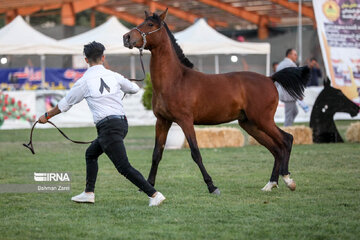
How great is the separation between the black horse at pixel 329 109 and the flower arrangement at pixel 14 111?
9943 mm

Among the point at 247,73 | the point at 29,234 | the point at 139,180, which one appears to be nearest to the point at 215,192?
the point at 139,180

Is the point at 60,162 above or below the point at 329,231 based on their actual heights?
below

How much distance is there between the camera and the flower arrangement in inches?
800

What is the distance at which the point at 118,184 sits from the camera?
28.9 feet

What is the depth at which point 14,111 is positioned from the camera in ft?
67.7

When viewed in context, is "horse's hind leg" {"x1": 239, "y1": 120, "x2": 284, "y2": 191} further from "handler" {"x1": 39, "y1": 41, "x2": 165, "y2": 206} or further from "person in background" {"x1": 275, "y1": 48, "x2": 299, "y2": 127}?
"person in background" {"x1": 275, "y1": 48, "x2": 299, "y2": 127}

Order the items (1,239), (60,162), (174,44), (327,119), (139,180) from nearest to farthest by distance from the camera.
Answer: (1,239) → (139,180) → (174,44) → (60,162) → (327,119)

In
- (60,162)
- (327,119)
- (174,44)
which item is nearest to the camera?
(174,44)

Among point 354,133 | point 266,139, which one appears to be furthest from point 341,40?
point 266,139

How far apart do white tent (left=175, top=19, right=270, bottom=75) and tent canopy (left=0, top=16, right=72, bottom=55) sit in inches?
187

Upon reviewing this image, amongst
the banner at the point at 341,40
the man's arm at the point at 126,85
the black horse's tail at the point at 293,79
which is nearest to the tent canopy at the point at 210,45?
the banner at the point at 341,40

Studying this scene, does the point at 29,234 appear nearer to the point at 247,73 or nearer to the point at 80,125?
the point at 247,73

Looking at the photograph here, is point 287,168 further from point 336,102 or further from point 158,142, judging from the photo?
point 336,102

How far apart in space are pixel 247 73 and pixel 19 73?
66.9 ft
